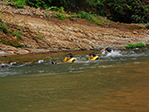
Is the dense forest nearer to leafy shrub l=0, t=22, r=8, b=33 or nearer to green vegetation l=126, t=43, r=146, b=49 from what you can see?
green vegetation l=126, t=43, r=146, b=49

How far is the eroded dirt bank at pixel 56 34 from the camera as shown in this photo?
1617 centimetres

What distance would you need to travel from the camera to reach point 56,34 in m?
18.6

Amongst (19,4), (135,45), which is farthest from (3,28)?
(135,45)

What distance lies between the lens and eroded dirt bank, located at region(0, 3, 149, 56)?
1617cm

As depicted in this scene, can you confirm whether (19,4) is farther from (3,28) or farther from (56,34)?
(56,34)

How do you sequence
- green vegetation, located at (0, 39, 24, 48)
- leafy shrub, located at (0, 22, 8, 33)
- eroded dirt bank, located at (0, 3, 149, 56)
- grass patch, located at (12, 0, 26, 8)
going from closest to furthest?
green vegetation, located at (0, 39, 24, 48), leafy shrub, located at (0, 22, 8, 33), eroded dirt bank, located at (0, 3, 149, 56), grass patch, located at (12, 0, 26, 8)

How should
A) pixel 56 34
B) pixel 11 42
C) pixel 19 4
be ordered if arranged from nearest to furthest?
1. pixel 11 42
2. pixel 56 34
3. pixel 19 4

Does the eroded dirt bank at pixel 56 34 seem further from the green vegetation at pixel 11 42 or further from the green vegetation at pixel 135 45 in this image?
the green vegetation at pixel 135 45

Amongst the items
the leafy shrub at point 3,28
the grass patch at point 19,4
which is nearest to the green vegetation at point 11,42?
the leafy shrub at point 3,28

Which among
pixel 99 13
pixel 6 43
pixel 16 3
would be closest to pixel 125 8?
pixel 99 13

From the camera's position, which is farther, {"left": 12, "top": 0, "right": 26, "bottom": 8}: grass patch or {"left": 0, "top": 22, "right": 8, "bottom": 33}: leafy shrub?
{"left": 12, "top": 0, "right": 26, "bottom": 8}: grass patch

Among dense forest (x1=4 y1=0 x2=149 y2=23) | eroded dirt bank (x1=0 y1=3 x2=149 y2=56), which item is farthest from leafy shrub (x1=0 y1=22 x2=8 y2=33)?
dense forest (x1=4 y1=0 x2=149 y2=23)

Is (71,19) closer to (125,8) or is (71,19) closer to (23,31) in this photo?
(23,31)

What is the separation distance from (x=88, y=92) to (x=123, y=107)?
1052 millimetres
